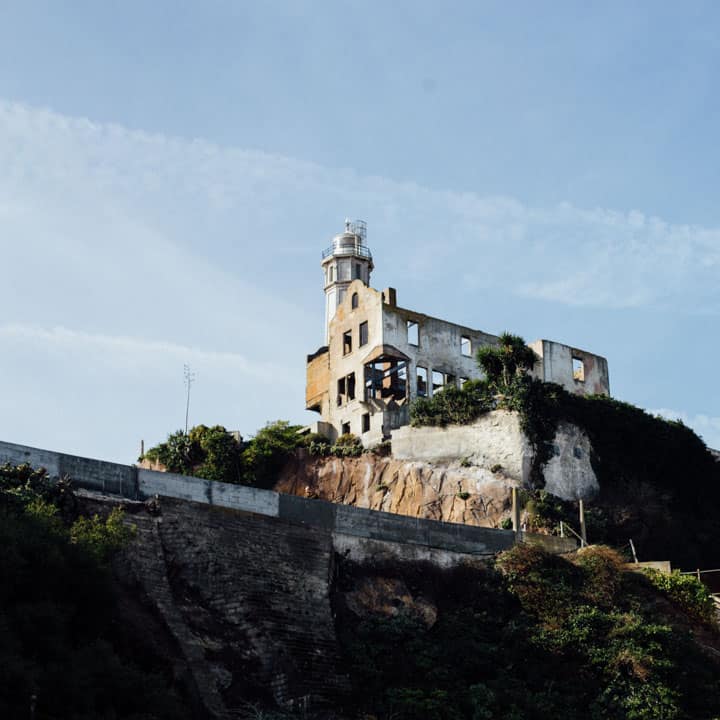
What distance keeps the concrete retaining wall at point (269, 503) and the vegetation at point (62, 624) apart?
5.69 feet

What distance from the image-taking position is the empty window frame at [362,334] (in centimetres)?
5050

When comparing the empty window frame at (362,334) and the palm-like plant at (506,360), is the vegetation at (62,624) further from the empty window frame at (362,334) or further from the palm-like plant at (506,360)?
the empty window frame at (362,334)

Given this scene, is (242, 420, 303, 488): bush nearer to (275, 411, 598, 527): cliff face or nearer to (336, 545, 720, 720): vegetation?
(275, 411, 598, 527): cliff face

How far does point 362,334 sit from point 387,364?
163cm

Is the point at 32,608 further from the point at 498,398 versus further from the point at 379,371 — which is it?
the point at 379,371

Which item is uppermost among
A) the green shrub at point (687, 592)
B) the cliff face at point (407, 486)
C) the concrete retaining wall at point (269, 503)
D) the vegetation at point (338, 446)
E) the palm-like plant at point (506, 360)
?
the palm-like plant at point (506, 360)

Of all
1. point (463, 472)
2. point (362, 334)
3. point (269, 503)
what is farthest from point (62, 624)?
point (362, 334)

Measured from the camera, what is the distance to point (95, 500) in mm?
25344

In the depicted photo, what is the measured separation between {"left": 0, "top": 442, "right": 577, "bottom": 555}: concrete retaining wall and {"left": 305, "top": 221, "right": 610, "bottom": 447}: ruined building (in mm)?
15215

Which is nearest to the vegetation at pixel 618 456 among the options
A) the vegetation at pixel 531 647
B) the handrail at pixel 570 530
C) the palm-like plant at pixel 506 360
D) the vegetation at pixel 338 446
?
the palm-like plant at pixel 506 360

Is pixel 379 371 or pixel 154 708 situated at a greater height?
pixel 379 371

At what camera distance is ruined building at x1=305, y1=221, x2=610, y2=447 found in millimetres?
49125

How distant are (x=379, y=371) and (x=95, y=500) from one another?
2568 centimetres

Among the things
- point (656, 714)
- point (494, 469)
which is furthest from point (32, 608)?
point (494, 469)
